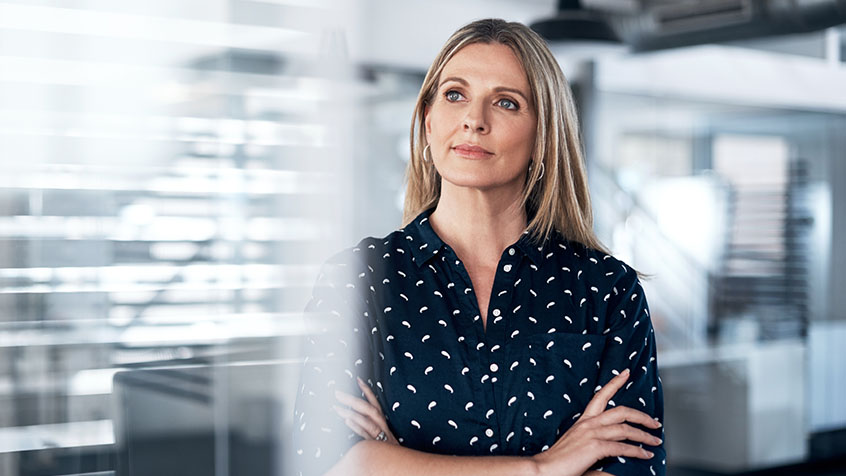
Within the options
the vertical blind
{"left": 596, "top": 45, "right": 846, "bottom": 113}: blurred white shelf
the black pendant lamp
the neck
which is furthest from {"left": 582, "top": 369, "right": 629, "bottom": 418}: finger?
{"left": 596, "top": 45, "right": 846, "bottom": 113}: blurred white shelf

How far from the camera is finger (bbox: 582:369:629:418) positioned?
4.75 ft

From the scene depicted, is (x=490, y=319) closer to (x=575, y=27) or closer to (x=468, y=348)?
(x=468, y=348)

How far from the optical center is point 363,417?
140 centimetres

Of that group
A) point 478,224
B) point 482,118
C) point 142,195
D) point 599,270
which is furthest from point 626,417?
point 142,195

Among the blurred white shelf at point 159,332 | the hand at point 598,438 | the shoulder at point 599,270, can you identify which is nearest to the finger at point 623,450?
the hand at point 598,438

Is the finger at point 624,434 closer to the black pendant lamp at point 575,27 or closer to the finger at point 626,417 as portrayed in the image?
the finger at point 626,417

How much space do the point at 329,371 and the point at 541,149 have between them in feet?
1.57

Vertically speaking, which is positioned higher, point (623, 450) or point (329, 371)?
point (329, 371)

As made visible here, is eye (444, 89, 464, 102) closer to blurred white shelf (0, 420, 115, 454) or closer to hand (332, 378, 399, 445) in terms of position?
hand (332, 378, 399, 445)

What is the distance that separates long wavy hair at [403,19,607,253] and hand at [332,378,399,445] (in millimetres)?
350

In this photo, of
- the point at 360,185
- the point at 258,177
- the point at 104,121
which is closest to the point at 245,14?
the point at 258,177

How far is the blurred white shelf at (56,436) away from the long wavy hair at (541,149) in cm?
107

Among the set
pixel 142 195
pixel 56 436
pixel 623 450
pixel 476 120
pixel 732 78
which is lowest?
pixel 56 436

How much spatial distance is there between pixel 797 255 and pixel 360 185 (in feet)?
7.74
